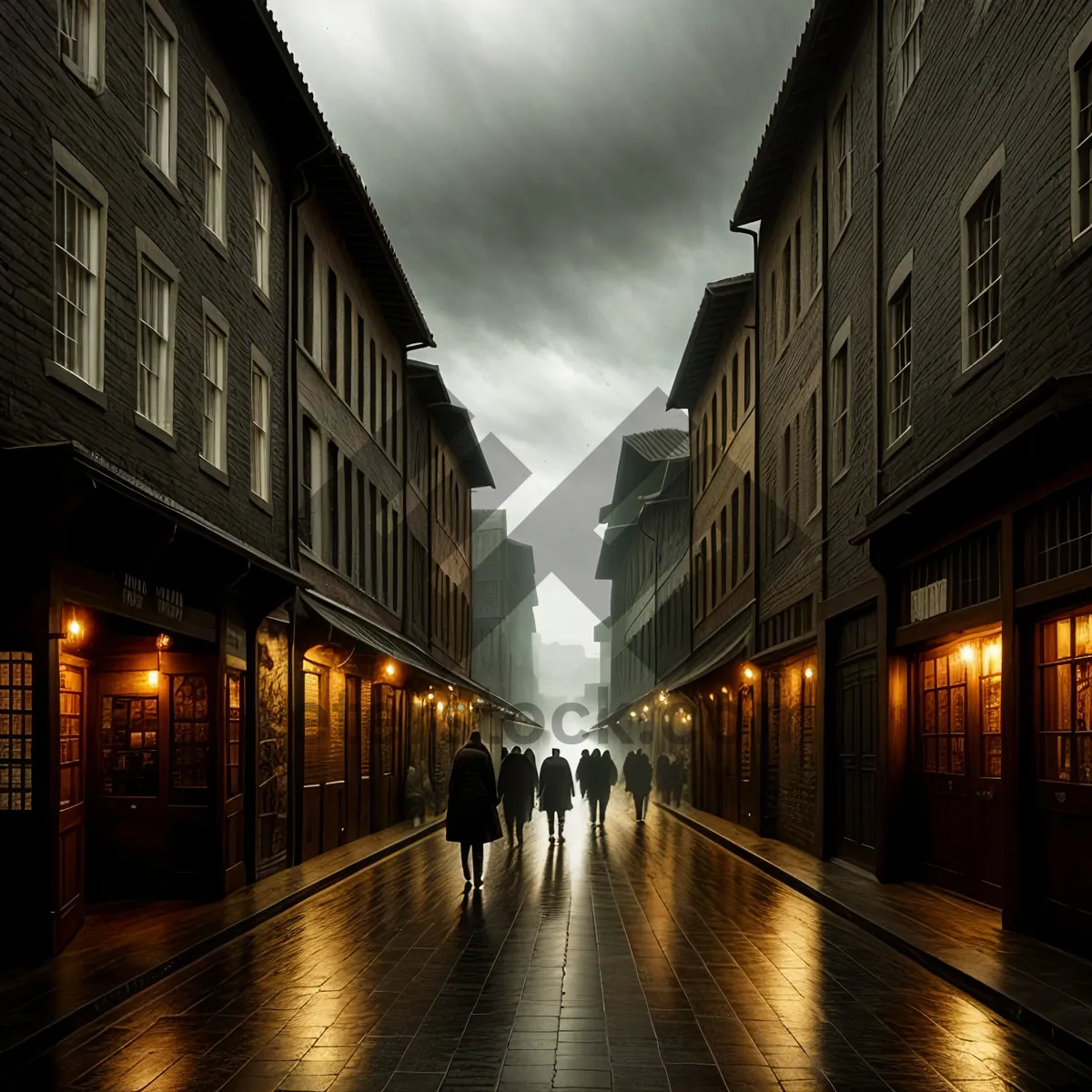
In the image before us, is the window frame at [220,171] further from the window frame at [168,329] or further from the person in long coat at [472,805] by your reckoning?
the person in long coat at [472,805]

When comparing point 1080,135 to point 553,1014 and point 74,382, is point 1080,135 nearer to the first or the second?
point 553,1014

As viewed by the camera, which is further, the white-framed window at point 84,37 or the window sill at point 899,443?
the window sill at point 899,443

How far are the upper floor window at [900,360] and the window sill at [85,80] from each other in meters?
8.89

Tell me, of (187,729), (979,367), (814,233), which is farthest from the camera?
(814,233)

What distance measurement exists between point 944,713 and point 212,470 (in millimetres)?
8418

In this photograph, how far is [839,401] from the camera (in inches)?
805

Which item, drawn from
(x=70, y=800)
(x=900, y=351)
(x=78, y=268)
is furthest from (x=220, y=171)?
(x=70, y=800)

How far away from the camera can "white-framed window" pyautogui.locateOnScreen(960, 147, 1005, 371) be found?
43.6ft

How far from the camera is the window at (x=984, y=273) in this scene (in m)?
13.3

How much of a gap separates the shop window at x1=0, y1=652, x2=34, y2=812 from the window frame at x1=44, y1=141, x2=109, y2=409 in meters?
2.29

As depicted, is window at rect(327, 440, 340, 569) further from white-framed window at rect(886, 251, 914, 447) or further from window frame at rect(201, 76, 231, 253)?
white-framed window at rect(886, 251, 914, 447)

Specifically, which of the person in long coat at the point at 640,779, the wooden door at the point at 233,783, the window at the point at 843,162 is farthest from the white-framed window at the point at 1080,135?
the person in long coat at the point at 640,779

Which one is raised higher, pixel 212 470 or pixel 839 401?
pixel 839 401

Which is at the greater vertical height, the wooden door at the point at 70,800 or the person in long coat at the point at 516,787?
the wooden door at the point at 70,800
